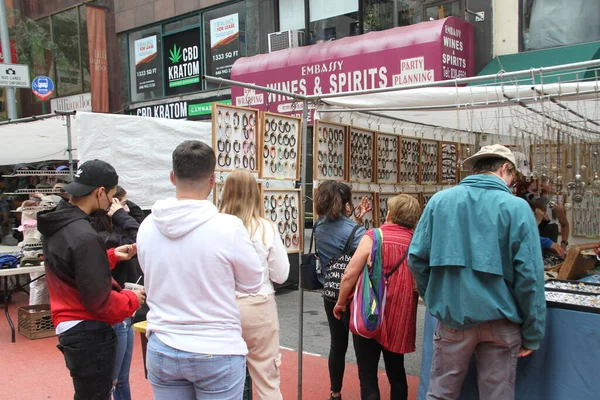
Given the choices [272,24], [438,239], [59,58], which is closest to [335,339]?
[438,239]

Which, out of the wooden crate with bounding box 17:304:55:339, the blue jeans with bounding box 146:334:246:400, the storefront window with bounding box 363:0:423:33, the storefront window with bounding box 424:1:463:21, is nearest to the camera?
the blue jeans with bounding box 146:334:246:400

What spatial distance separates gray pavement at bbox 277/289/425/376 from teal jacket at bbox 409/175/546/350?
8.27 ft

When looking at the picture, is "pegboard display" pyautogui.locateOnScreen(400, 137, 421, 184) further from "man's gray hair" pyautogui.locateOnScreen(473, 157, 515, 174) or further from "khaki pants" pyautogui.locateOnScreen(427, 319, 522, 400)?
"khaki pants" pyautogui.locateOnScreen(427, 319, 522, 400)

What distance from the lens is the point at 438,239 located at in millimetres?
2814

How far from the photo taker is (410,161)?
19.4 ft

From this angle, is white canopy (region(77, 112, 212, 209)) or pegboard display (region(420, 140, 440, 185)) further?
white canopy (region(77, 112, 212, 209))

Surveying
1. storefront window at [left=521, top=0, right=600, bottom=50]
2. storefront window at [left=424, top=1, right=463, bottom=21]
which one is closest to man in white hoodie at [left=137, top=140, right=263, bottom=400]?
storefront window at [left=521, top=0, right=600, bottom=50]

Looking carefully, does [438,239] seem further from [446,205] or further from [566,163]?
[566,163]

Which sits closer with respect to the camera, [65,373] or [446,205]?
[446,205]

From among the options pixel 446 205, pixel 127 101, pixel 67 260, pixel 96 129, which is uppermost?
pixel 127 101

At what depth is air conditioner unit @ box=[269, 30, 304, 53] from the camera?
10.9 m

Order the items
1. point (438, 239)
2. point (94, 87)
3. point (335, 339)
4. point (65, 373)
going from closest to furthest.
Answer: point (438, 239) < point (335, 339) < point (65, 373) < point (94, 87)

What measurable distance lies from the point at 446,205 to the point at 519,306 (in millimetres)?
630

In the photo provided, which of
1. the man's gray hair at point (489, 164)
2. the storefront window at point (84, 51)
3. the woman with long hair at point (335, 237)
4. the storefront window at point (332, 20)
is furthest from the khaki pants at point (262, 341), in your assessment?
the storefront window at point (84, 51)
